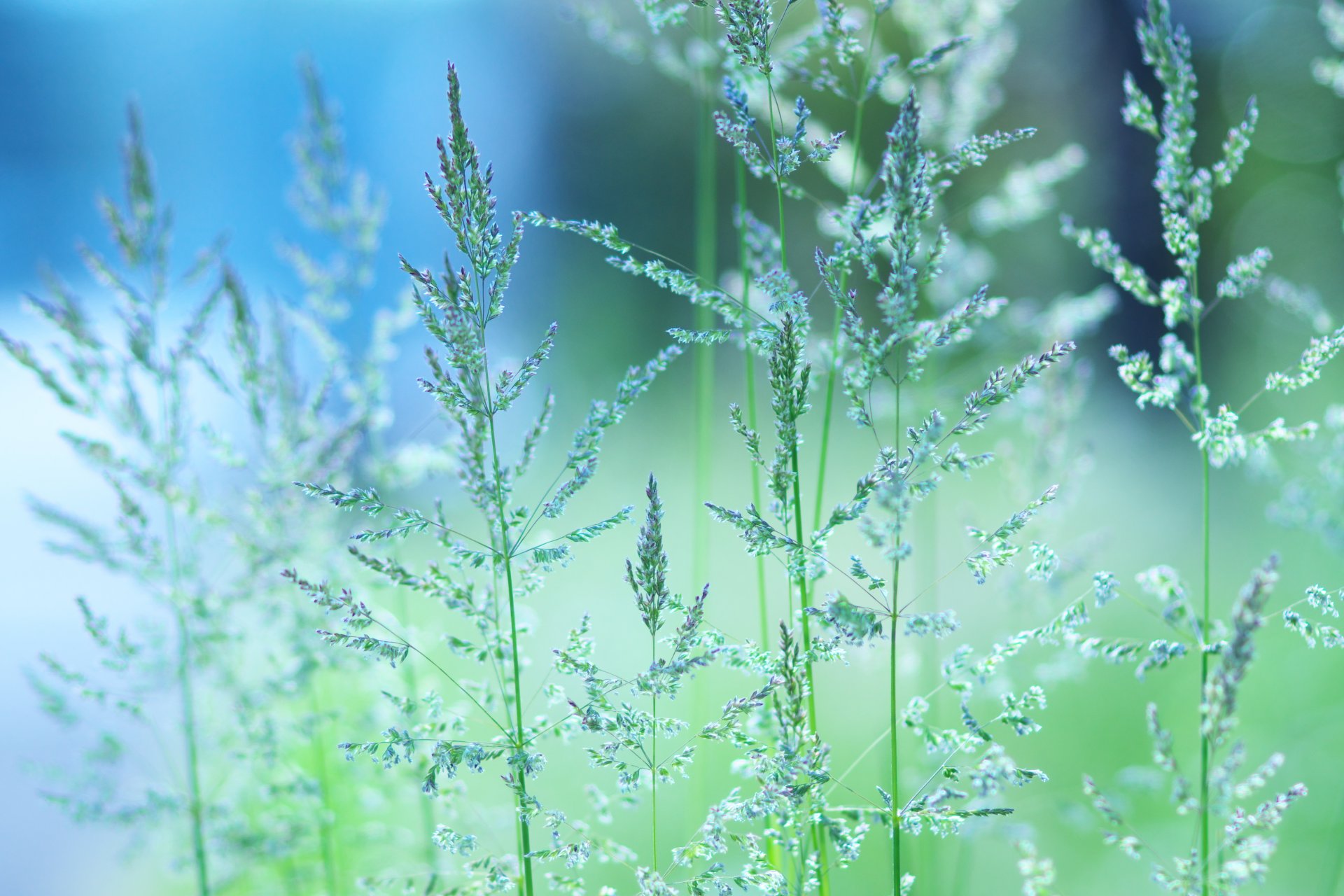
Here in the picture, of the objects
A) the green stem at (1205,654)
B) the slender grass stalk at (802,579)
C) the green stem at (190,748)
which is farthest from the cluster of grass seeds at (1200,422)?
the green stem at (190,748)

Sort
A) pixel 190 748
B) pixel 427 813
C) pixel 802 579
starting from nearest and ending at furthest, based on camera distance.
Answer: pixel 802 579, pixel 190 748, pixel 427 813

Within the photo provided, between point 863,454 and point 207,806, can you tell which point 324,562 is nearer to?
point 207,806

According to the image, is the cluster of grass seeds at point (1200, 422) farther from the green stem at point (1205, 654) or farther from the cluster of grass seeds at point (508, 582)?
the cluster of grass seeds at point (508, 582)

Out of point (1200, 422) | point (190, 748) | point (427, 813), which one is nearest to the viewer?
point (1200, 422)

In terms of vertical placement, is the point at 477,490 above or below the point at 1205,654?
above

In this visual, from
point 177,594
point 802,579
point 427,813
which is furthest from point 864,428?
point 177,594

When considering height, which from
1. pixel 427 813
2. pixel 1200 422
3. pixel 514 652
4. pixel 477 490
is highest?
pixel 1200 422

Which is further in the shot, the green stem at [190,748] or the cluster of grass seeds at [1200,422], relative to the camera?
the green stem at [190,748]

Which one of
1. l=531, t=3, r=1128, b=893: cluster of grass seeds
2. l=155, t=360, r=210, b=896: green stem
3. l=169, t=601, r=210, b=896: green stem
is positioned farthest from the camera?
l=155, t=360, r=210, b=896: green stem

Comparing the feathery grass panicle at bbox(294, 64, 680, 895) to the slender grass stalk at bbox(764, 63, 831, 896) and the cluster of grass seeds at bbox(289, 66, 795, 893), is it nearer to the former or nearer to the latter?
the cluster of grass seeds at bbox(289, 66, 795, 893)

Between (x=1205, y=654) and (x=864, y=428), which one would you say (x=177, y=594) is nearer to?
(x=864, y=428)

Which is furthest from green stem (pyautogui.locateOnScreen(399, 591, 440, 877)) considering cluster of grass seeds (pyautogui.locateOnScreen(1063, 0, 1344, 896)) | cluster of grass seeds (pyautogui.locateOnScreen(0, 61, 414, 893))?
cluster of grass seeds (pyautogui.locateOnScreen(1063, 0, 1344, 896))

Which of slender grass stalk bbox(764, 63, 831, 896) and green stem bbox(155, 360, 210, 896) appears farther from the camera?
green stem bbox(155, 360, 210, 896)
